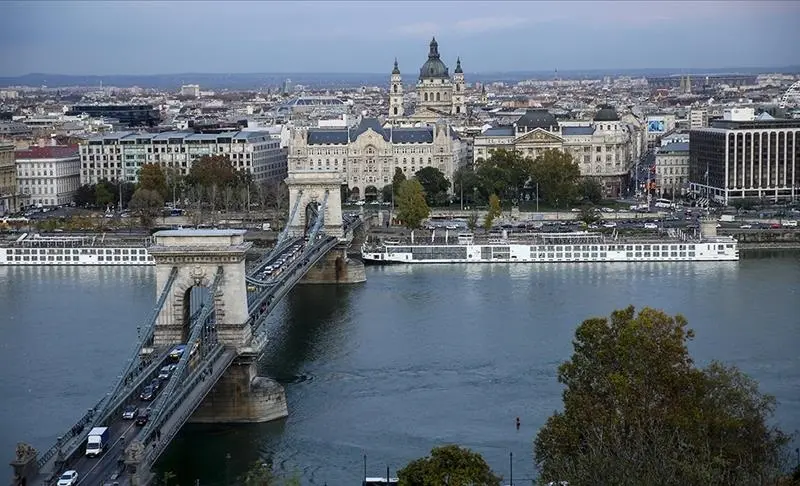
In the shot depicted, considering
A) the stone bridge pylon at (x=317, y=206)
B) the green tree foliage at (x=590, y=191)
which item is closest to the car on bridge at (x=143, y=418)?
the stone bridge pylon at (x=317, y=206)

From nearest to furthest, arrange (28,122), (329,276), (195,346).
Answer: (195,346), (329,276), (28,122)

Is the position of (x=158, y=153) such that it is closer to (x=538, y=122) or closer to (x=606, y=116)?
(x=538, y=122)

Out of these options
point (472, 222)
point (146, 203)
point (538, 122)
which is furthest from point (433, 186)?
point (146, 203)

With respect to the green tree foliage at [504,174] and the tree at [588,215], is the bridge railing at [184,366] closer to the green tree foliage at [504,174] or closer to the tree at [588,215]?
the tree at [588,215]

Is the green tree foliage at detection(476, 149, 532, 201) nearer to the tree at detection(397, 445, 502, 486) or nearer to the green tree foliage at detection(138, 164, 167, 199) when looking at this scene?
the green tree foliage at detection(138, 164, 167, 199)

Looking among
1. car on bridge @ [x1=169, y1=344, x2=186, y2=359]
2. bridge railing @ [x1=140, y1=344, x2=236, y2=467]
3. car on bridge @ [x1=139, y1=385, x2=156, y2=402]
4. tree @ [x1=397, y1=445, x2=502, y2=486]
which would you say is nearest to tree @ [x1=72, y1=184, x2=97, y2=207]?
bridge railing @ [x1=140, y1=344, x2=236, y2=467]

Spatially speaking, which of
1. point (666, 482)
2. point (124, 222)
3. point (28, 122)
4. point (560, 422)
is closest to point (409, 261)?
point (124, 222)

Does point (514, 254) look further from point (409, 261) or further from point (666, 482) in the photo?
point (666, 482)
